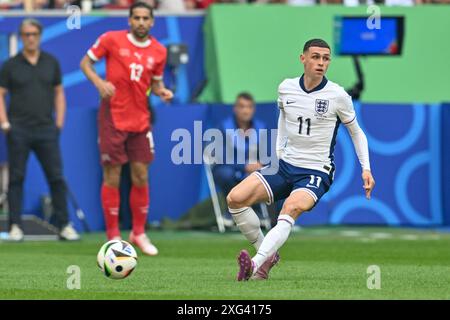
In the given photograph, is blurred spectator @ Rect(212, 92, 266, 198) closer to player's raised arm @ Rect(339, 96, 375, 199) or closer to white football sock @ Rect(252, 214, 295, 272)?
player's raised arm @ Rect(339, 96, 375, 199)

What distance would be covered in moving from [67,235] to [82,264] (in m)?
4.52

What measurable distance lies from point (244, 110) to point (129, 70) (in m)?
3.91

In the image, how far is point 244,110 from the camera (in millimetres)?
20406

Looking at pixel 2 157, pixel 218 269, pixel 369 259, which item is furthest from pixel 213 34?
pixel 218 269

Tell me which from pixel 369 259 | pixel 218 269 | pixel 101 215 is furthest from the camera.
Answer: pixel 101 215

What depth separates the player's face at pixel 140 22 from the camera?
16.6 meters

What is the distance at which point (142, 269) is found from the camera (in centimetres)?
1399

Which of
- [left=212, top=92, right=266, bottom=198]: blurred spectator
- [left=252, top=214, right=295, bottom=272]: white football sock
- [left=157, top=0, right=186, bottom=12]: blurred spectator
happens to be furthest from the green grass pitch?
[left=157, top=0, right=186, bottom=12]: blurred spectator

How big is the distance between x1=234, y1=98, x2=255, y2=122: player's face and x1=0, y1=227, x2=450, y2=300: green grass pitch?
1.72m

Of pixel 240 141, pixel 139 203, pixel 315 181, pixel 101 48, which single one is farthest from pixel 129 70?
pixel 315 181

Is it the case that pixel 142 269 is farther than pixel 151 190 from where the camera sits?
No

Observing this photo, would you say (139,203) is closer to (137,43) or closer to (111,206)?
(111,206)

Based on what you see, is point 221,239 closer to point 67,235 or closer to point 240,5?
point 67,235

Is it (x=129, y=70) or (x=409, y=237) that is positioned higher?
(x=129, y=70)
